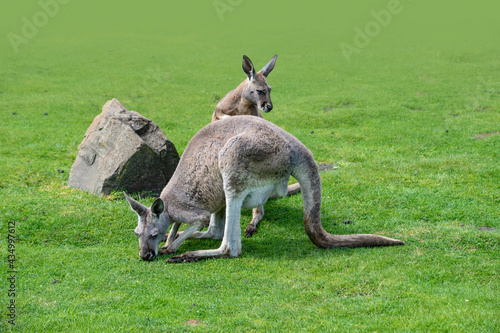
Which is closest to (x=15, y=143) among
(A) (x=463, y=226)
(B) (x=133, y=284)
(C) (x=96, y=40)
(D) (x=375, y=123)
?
(B) (x=133, y=284)

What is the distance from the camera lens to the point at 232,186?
22.7 ft

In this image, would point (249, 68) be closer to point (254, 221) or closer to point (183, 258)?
point (254, 221)

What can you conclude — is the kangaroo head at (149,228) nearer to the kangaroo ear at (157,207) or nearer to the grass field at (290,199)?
the kangaroo ear at (157,207)

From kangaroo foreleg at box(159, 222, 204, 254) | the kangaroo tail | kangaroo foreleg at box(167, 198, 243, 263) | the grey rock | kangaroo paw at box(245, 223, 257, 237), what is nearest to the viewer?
kangaroo foreleg at box(167, 198, 243, 263)

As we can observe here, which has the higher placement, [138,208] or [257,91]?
[257,91]

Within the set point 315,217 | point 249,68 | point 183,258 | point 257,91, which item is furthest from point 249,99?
point 183,258

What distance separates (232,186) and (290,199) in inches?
105

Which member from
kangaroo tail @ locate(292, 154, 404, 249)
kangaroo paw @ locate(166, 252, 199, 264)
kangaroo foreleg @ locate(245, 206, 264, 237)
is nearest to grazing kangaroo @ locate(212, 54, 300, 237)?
kangaroo foreleg @ locate(245, 206, 264, 237)

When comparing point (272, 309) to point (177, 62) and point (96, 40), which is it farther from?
point (96, 40)

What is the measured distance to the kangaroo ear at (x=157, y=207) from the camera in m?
6.84

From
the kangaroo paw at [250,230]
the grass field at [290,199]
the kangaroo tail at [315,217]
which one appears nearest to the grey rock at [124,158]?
the grass field at [290,199]

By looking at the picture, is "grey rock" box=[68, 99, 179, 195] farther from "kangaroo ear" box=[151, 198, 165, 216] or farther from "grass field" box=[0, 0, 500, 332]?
"kangaroo ear" box=[151, 198, 165, 216]

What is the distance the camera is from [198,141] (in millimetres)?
7465

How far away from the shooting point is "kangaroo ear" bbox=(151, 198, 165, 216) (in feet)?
22.4
